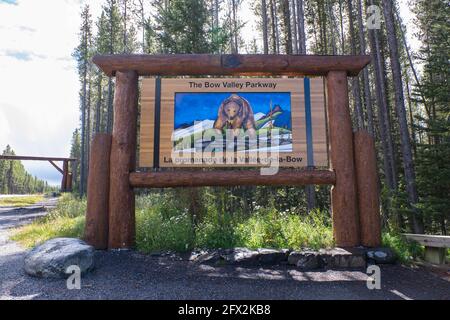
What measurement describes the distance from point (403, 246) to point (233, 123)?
4.11 meters

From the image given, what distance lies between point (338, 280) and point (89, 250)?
3.80m

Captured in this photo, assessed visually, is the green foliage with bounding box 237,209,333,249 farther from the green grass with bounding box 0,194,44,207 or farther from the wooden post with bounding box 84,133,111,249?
the green grass with bounding box 0,194,44,207

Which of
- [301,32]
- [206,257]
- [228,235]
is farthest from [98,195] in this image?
[301,32]

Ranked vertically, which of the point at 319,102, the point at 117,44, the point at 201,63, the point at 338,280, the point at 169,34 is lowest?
the point at 338,280

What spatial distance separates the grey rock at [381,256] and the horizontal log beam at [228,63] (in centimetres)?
353

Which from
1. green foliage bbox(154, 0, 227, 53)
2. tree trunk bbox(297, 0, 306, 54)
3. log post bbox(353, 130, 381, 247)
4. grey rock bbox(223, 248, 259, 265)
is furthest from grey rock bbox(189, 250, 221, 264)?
tree trunk bbox(297, 0, 306, 54)

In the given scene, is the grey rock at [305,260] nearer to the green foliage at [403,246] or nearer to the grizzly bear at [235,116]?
the green foliage at [403,246]

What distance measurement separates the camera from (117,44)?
24562 mm

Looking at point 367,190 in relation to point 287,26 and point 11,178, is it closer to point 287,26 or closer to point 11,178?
point 287,26

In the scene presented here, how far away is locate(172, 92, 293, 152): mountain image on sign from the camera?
570 cm

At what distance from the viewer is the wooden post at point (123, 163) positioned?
17.6ft
